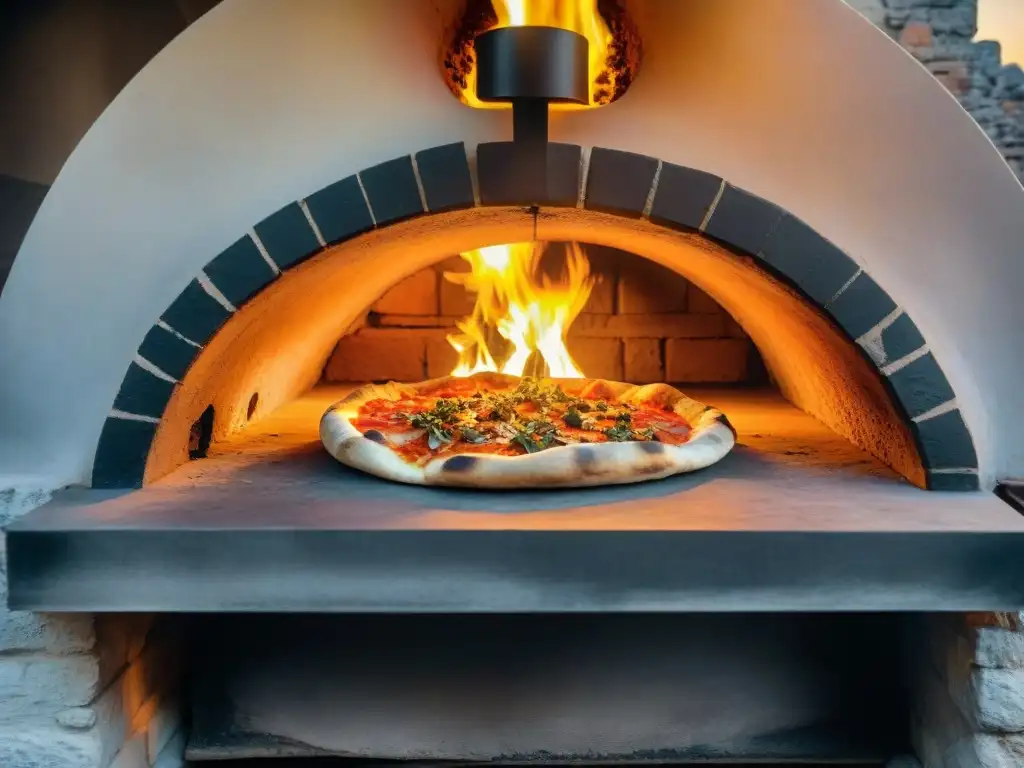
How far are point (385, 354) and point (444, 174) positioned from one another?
6.61ft

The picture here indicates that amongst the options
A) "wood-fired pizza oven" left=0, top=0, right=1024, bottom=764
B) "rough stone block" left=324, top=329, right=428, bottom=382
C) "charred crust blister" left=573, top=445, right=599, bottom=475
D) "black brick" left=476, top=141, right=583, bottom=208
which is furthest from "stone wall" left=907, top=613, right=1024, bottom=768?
"rough stone block" left=324, top=329, right=428, bottom=382

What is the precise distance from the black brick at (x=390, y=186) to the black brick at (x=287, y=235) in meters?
0.16

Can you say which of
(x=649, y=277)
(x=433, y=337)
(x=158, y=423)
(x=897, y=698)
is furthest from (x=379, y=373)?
(x=897, y=698)

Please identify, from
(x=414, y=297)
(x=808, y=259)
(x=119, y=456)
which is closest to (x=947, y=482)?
(x=808, y=259)

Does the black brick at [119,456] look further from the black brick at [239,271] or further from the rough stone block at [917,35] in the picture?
the rough stone block at [917,35]

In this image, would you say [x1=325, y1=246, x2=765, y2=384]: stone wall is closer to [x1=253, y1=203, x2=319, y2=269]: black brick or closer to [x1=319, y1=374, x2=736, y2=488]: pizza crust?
[x1=319, y1=374, x2=736, y2=488]: pizza crust

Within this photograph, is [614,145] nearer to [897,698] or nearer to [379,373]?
[897,698]

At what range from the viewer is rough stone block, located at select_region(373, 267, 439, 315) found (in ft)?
12.8

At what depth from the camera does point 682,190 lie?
196 cm

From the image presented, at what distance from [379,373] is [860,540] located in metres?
2.67

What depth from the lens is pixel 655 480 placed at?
2.02 metres

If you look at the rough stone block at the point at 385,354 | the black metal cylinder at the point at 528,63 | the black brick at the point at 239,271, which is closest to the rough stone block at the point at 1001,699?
the black metal cylinder at the point at 528,63

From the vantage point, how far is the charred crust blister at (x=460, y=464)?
188 centimetres

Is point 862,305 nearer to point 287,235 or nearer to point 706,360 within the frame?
point 287,235
